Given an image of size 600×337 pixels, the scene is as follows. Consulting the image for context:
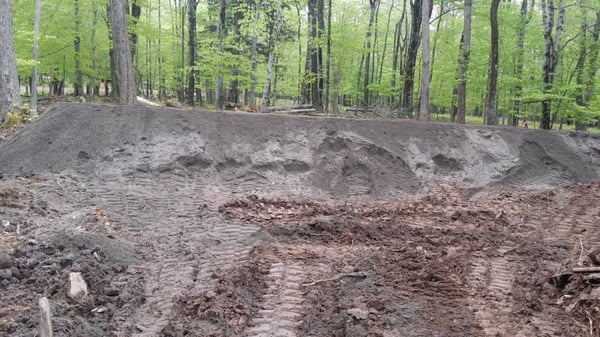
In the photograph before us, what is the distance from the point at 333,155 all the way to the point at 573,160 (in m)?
7.34

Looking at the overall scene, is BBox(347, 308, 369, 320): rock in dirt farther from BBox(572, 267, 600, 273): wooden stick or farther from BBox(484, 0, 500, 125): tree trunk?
BBox(484, 0, 500, 125): tree trunk

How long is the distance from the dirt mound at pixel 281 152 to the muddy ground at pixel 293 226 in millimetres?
43

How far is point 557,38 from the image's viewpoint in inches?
603

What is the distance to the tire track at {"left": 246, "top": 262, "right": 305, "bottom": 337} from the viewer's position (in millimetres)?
3988

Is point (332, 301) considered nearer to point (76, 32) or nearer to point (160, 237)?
point (160, 237)

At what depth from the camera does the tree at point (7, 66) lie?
12008 millimetres

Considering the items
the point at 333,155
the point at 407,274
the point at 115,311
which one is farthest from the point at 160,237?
the point at 333,155

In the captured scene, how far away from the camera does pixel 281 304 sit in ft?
14.6

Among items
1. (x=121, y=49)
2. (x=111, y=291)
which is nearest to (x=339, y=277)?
(x=111, y=291)

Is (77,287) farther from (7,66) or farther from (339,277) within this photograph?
(7,66)

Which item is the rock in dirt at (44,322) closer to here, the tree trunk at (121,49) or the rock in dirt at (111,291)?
the rock in dirt at (111,291)

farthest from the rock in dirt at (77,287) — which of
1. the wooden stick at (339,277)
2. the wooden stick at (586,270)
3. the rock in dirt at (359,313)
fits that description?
the wooden stick at (586,270)

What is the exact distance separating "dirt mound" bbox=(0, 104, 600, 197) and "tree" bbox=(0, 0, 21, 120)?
3.50 m

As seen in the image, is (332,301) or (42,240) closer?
(332,301)
